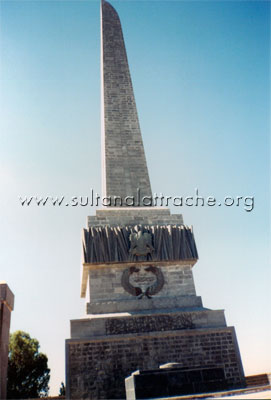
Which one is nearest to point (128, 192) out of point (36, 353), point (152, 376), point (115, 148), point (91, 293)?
point (115, 148)

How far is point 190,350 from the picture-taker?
1005 centimetres

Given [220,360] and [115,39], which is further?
[115,39]

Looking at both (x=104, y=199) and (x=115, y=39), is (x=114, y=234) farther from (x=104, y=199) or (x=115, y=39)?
(x=115, y=39)

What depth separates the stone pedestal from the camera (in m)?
9.34

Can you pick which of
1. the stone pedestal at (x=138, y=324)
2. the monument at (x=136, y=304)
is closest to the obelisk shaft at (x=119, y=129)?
the monument at (x=136, y=304)

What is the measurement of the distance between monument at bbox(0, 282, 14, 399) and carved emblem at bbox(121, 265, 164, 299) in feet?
13.0

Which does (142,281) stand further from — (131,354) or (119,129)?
(119,129)

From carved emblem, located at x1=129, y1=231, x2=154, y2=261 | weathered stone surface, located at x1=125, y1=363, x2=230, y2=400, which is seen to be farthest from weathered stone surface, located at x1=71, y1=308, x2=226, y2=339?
weathered stone surface, located at x1=125, y1=363, x2=230, y2=400

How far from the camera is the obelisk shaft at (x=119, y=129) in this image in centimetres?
1402

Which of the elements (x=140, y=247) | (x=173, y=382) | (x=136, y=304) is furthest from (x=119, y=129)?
(x=173, y=382)

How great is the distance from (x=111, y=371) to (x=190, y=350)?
8.12 ft

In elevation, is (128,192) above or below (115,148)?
below

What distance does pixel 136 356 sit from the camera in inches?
381

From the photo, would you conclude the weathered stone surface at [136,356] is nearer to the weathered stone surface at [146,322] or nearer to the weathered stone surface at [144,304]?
the weathered stone surface at [146,322]
